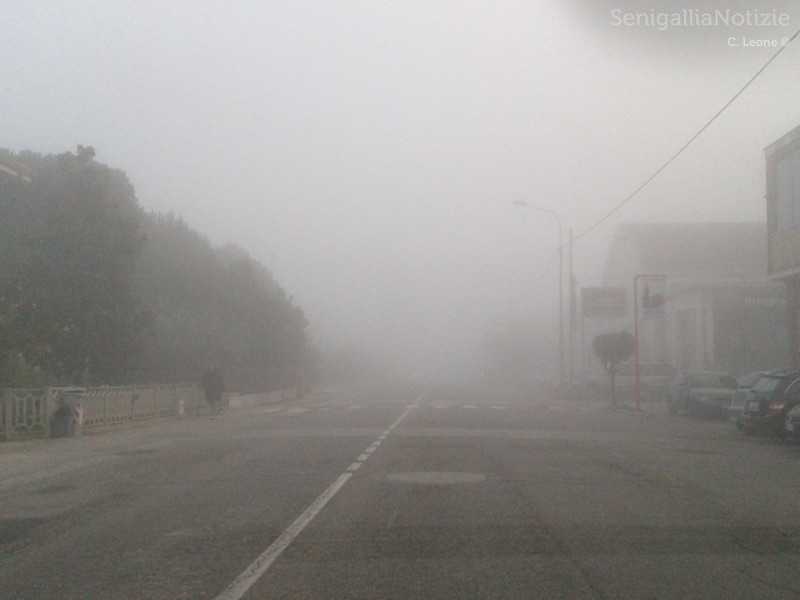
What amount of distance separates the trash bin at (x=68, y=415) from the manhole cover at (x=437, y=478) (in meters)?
10.7

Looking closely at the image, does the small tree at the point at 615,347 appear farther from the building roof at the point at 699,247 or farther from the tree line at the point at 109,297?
the building roof at the point at 699,247

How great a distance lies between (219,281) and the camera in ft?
151

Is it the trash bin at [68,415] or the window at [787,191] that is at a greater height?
the window at [787,191]

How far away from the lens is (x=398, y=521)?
9.34m

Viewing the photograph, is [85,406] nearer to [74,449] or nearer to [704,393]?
[74,449]

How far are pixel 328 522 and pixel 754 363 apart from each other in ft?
151

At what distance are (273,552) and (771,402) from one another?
49.7 ft

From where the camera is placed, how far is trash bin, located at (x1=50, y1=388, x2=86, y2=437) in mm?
20547

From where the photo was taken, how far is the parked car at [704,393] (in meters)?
28.7

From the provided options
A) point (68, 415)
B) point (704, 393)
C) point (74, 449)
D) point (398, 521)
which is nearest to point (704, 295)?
point (704, 393)

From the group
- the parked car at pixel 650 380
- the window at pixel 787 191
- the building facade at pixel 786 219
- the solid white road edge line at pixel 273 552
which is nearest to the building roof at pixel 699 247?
the parked car at pixel 650 380

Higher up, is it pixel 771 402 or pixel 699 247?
pixel 699 247

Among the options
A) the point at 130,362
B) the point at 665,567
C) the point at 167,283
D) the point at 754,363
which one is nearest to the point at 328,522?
the point at 665,567

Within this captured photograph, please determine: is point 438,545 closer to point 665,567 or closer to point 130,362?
point 665,567
